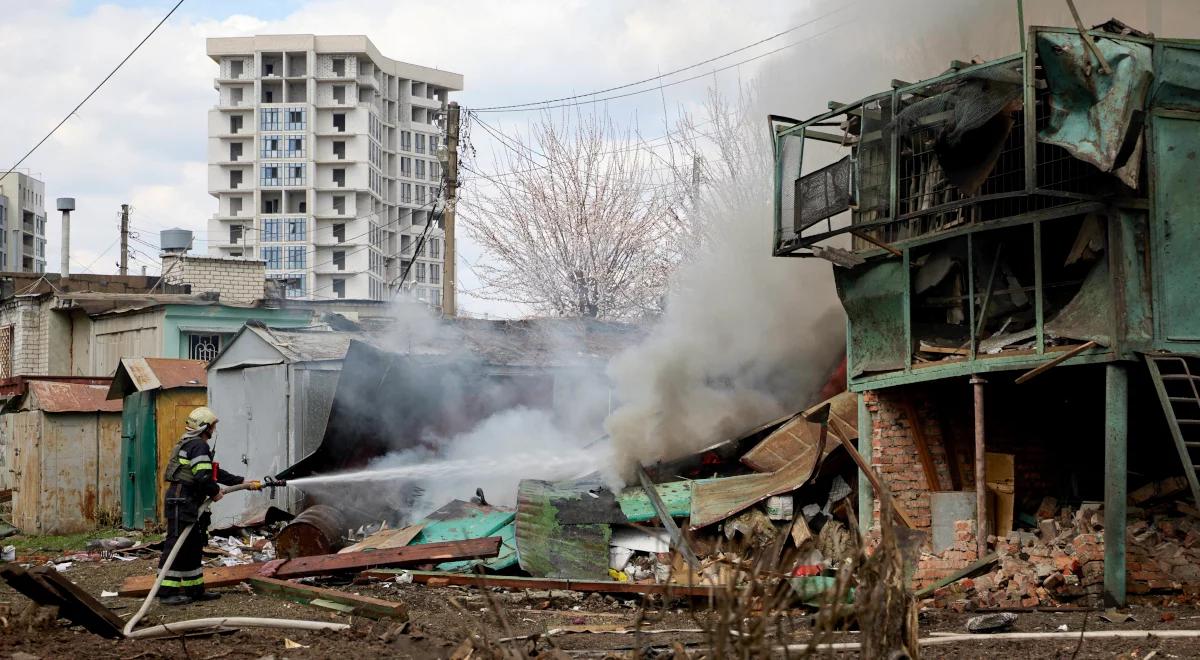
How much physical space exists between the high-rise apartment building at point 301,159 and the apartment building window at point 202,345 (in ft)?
224

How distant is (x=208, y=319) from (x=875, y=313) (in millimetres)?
20245

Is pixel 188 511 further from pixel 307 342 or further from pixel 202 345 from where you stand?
pixel 202 345

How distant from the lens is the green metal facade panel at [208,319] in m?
28.8

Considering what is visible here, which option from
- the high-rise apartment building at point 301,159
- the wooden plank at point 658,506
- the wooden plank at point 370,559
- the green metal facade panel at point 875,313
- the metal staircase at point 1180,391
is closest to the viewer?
the metal staircase at point 1180,391

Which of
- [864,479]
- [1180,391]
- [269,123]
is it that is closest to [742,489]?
[864,479]

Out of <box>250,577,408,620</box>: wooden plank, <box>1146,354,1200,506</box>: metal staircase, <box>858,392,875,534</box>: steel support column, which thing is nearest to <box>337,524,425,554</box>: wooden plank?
<box>250,577,408,620</box>: wooden plank

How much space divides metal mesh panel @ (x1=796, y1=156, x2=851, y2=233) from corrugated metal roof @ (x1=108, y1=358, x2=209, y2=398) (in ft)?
37.6

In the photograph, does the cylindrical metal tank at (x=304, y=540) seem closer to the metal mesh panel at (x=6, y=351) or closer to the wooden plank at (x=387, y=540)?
the wooden plank at (x=387, y=540)

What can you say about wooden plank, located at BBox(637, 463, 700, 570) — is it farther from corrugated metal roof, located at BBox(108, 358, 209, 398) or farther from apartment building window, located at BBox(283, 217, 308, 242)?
apartment building window, located at BBox(283, 217, 308, 242)

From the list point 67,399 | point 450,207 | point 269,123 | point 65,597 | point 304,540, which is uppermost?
point 269,123

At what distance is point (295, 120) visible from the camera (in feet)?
326

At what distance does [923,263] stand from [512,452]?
7.50 metres

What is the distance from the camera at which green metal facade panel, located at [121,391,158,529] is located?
20094 mm

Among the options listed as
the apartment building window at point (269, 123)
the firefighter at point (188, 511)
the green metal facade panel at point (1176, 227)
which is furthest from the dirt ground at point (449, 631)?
the apartment building window at point (269, 123)
